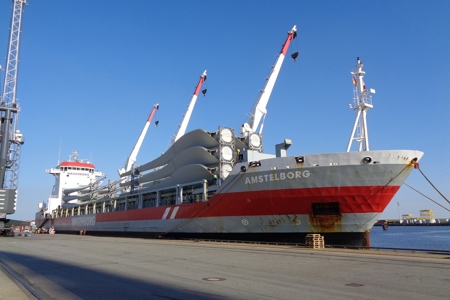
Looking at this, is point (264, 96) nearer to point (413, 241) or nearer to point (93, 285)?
point (93, 285)

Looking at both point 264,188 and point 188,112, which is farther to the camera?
point 188,112

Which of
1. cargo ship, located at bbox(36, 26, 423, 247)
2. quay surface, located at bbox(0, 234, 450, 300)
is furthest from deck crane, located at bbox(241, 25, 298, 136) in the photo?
quay surface, located at bbox(0, 234, 450, 300)

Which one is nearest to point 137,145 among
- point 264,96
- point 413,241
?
point 264,96

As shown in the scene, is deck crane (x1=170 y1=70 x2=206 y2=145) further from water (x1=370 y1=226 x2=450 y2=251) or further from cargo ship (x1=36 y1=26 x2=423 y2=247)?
water (x1=370 y1=226 x2=450 y2=251)

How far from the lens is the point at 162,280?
9.41 m

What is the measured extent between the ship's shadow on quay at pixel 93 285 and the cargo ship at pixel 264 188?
1311 centimetres

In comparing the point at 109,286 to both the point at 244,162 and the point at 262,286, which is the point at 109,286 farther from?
the point at 244,162

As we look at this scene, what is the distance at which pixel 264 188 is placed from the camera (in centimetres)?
2383

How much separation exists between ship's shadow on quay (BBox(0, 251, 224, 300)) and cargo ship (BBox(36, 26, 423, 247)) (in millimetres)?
13109

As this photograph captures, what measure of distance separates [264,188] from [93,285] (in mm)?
16042

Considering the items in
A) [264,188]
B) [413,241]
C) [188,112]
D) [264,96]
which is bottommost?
[413,241]

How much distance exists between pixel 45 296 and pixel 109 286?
1565 mm

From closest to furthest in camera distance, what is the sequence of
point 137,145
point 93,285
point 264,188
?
point 93,285 → point 264,188 → point 137,145

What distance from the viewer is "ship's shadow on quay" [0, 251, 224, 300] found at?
297 inches
